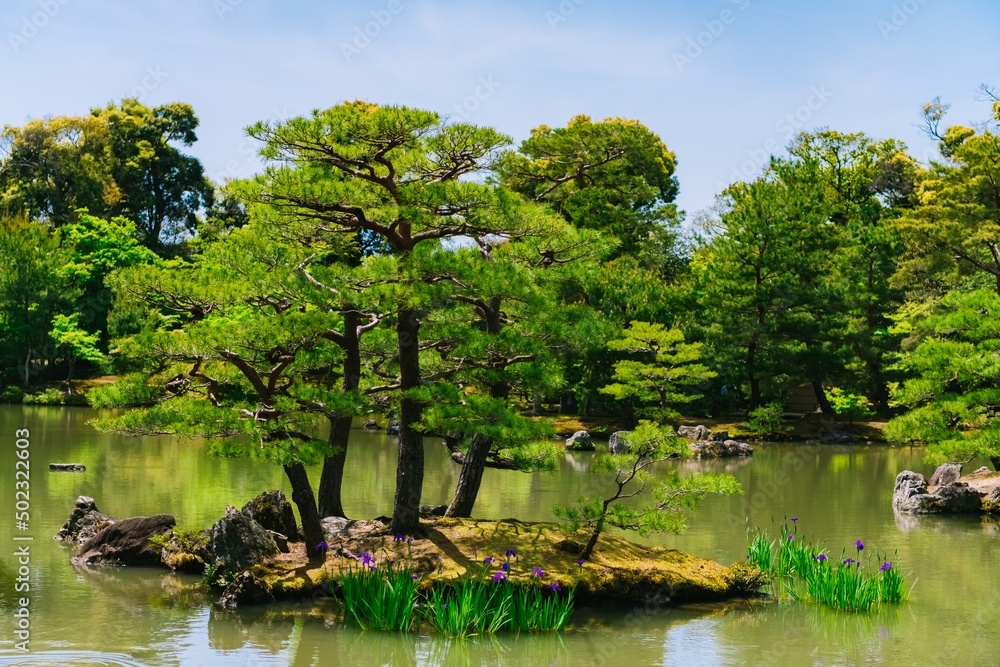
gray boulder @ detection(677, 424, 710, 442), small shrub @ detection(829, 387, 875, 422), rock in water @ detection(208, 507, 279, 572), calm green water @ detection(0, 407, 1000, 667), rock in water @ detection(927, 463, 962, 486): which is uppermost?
small shrub @ detection(829, 387, 875, 422)

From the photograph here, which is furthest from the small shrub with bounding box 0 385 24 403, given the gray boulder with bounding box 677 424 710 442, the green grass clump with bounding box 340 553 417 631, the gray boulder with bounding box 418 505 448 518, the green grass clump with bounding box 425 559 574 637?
the green grass clump with bounding box 425 559 574 637

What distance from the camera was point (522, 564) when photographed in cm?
820

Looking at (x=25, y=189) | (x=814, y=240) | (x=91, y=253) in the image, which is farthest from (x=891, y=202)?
(x=25, y=189)

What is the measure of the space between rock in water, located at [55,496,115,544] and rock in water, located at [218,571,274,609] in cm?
287

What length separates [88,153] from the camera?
3841cm

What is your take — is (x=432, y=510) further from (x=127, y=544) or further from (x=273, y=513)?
(x=127, y=544)

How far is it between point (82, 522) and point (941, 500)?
11340 millimetres

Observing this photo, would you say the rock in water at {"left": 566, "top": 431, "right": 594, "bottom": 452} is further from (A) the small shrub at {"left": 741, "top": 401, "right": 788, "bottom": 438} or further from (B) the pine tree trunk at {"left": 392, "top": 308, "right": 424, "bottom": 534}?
(B) the pine tree trunk at {"left": 392, "top": 308, "right": 424, "bottom": 534}

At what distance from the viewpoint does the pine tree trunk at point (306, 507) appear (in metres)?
8.08

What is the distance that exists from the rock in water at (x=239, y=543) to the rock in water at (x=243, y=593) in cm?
33

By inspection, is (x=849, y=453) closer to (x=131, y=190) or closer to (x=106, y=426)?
(x=106, y=426)

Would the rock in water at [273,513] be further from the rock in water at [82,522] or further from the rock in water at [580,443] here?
the rock in water at [580,443]

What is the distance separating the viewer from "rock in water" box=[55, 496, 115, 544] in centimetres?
1023

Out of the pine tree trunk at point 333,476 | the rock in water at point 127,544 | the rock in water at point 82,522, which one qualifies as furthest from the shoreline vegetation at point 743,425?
the pine tree trunk at point 333,476
